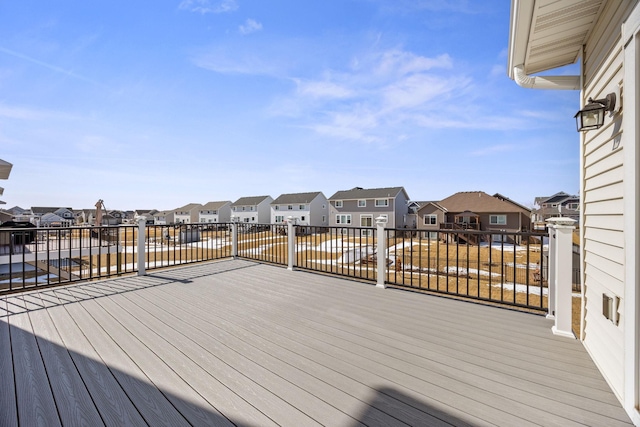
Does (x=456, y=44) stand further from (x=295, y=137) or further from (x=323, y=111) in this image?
(x=295, y=137)

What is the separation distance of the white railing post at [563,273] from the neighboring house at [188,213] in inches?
1993

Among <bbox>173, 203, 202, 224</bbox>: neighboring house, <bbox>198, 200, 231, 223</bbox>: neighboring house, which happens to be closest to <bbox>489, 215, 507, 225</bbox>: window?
<bbox>198, 200, 231, 223</bbox>: neighboring house

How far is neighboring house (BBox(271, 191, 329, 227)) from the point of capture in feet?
107

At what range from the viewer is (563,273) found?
2.48 m

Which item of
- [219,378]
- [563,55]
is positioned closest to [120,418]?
[219,378]

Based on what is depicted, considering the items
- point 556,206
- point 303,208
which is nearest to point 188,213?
point 303,208

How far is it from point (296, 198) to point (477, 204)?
20.6 m

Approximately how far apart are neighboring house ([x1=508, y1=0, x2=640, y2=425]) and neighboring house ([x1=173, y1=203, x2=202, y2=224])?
50.7 metres

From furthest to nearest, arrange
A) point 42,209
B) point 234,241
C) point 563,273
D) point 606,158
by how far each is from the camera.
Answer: point 42,209, point 234,241, point 563,273, point 606,158

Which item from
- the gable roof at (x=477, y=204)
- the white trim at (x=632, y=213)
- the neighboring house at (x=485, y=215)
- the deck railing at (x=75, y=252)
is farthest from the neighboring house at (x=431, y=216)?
the white trim at (x=632, y=213)

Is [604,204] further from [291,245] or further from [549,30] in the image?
[291,245]

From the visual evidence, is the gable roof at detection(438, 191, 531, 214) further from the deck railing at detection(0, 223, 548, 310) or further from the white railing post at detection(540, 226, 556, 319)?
the white railing post at detection(540, 226, 556, 319)

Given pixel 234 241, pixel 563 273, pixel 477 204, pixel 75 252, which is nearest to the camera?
pixel 563 273

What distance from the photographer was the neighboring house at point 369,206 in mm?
26422
